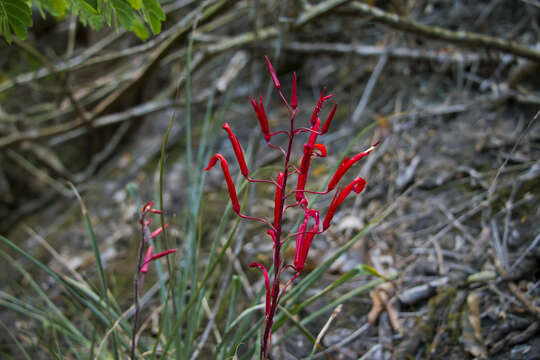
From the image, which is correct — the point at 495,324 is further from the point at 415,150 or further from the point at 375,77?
the point at 375,77

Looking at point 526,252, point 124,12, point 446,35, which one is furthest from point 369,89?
point 124,12

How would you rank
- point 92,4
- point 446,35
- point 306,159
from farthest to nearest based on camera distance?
point 446,35 → point 92,4 → point 306,159

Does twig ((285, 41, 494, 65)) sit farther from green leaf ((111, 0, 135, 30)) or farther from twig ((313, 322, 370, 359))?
green leaf ((111, 0, 135, 30))

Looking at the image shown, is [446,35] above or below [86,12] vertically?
below

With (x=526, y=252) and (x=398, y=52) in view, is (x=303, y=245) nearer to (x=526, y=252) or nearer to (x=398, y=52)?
(x=526, y=252)

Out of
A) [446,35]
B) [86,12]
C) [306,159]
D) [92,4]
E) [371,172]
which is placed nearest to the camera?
[306,159]

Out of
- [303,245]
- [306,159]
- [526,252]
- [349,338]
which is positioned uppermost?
[306,159]

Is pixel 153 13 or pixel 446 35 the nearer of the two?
pixel 153 13
